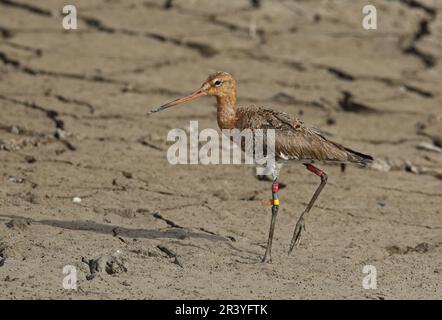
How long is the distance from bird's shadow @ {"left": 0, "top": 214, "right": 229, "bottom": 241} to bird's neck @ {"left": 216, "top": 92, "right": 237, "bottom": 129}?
0.62 m

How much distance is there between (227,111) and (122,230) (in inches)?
34.8

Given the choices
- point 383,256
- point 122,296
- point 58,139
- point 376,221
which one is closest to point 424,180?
point 376,221

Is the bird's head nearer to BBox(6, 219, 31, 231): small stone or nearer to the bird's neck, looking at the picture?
the bird's neck

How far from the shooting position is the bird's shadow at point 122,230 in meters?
5.60

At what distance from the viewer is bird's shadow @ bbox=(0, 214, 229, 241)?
5602 millimetres

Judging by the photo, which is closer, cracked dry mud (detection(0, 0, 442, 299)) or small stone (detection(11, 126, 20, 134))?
cracked dry mud (detection(0, 0, 442, 299))

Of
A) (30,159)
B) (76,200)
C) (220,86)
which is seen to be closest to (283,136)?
(220,86)

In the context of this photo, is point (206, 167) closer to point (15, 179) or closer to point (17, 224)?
point (15, 179)

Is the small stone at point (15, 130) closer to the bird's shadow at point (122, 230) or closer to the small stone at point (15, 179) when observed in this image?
the small stone at point (15, 179)

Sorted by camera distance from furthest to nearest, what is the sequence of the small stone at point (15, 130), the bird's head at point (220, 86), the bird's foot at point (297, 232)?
the small stone at point (15, 130)
the bird's head at point (220, 86)
the bird's foot at point (297, 232)

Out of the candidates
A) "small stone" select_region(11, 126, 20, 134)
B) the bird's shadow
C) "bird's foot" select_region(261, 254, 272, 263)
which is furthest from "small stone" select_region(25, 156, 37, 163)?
"bird's foot" select_region(261, 254, 272, 263)

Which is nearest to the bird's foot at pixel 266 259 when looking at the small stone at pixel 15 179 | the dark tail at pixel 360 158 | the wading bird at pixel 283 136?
the wading bird at pixel 283 136
